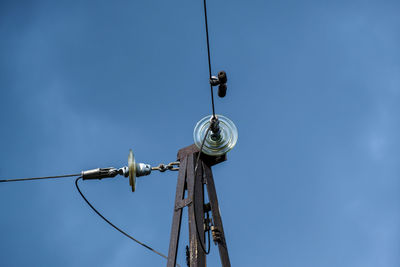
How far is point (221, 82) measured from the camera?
448cm

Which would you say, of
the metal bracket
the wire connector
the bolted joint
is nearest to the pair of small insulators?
the metal bracket

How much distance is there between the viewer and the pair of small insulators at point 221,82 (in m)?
4.45

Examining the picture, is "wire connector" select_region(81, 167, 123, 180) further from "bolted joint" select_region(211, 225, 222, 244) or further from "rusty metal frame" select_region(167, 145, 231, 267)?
"bolted joint" select_region(211, 225, 222, 244)

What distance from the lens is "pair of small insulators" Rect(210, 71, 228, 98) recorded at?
4.45 metres

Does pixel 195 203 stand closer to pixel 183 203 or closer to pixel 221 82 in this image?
pixel 183 203

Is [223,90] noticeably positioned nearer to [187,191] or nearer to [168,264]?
[187,191]

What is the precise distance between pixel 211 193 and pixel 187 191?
26 cm

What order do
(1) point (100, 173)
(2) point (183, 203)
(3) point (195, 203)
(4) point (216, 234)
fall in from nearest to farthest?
(4) point (216, 234) < (3) point (195, 203) < (2) point (183, 203) < (1) point (100, 173)

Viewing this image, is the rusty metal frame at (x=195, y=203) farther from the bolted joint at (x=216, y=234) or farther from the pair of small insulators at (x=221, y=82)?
the pair of small insulators at (x=221, y=82)

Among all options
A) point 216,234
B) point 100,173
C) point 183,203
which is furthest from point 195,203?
point 100,173

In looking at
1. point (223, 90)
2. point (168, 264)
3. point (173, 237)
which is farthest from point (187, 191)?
point (223, 90)

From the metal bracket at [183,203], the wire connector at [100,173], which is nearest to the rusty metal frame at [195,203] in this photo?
the metal bracket at [183,203]

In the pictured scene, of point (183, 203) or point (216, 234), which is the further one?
point (183, 203)

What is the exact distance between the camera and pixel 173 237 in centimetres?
431
